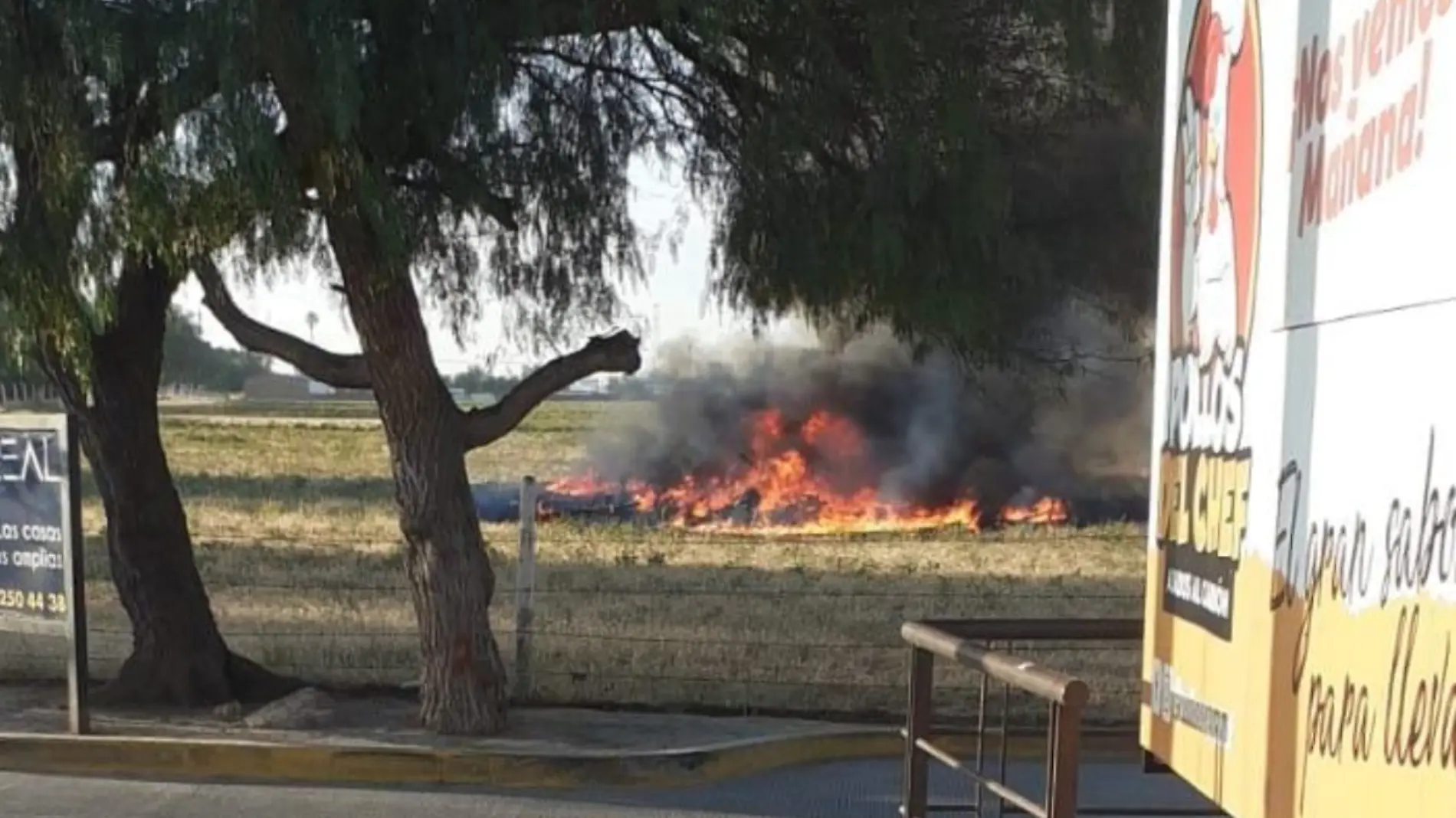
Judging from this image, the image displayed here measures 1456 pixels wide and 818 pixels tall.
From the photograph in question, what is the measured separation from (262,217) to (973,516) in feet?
75.1

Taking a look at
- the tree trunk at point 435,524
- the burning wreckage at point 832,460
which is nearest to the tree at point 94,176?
the tree trunk at point 435,524

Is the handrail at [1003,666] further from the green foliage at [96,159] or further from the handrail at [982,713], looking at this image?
the green foliage at [96,159]

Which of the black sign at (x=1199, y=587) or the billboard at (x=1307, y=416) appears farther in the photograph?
the black sign at (x=1199, y=587)

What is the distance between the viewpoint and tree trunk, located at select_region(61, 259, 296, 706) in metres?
10.2

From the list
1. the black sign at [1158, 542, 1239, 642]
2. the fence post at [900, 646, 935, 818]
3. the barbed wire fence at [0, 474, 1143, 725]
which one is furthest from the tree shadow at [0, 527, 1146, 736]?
the black sign at [1158, 542, 1239, 642]

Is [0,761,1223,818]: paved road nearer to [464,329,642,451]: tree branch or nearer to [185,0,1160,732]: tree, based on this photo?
[185,0,1160,732]: tree

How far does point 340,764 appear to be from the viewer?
874 centimetres

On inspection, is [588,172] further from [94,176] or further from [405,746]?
[405,746]

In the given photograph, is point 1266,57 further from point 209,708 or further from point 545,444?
point 545,444

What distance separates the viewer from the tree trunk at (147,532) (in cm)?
1023

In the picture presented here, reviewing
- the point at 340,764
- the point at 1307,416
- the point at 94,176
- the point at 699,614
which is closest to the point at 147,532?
the point at 340,764

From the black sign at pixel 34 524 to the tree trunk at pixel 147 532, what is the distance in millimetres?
785

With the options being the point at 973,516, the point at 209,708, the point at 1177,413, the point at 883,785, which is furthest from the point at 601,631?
the point at 973,516

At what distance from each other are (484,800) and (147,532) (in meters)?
3.38
